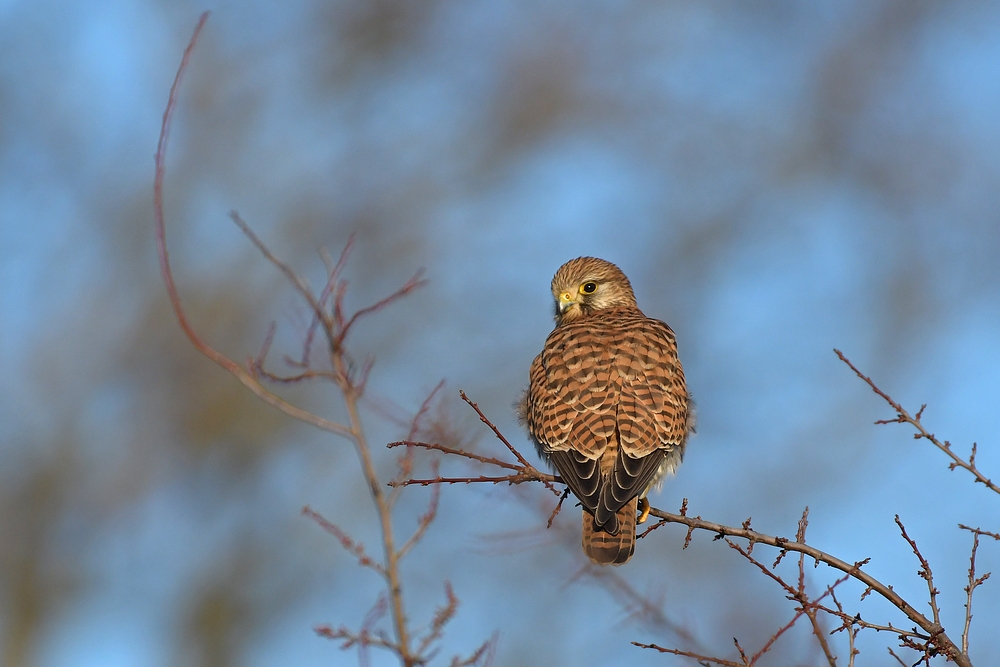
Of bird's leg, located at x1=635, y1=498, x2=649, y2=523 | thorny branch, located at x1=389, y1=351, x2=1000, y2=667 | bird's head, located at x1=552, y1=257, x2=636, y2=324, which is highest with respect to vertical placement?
bird's head, located at x1=552, y1=257, x2=636, y2=324

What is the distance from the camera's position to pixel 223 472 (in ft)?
44.5

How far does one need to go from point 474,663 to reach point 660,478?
5.99ft

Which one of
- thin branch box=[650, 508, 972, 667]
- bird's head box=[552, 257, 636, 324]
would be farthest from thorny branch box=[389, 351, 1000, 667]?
bird's head box=[552, 257, 636, 324]

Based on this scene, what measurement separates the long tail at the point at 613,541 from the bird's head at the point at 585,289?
1.75m

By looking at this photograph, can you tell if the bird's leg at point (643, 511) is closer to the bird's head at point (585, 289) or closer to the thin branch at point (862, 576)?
the thin branch at point (862, 576)

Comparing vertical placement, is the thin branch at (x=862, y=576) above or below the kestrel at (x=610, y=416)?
below

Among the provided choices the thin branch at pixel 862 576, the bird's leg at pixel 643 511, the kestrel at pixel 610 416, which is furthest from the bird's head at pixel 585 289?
the thin branch at pixel 862 576

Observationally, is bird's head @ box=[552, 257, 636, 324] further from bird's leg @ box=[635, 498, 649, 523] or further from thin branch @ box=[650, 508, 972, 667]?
thin branch @ box=[650, 508, 972, 667]

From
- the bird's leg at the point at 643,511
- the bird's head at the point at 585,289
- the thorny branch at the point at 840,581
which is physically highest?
the bird's head at the point at 585,289

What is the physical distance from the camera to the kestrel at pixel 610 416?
400 centimetres

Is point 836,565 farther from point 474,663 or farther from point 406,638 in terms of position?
point 406,638

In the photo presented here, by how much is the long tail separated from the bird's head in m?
1.75

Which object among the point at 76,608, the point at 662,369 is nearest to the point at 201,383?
the point at 76,608

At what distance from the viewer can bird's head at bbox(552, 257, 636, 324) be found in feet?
18.5
